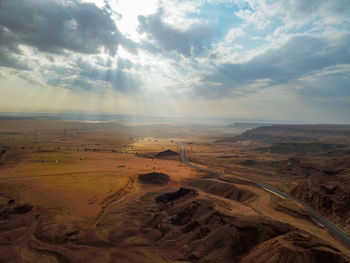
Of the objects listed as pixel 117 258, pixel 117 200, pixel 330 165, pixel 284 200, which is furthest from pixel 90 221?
pixel 330 165

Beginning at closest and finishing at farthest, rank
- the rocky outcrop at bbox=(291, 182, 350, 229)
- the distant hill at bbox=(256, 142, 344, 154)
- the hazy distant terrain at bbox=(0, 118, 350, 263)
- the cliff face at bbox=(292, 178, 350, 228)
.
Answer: the hazy distant terrain at bbox=(0, 118, 350, 263)
the cliff face at bbox=(292, 178, 350, 228)
the rocky outcrop at bbox=(291, 182, 350, 229)
the distant hill at bbox=(256, 142, 344, 154)

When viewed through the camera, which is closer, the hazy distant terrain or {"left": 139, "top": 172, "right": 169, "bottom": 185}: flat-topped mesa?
the hazy distant terrain

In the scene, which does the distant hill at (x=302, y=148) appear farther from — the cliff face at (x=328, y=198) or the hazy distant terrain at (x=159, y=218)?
the cliff face at (x=328, y=198)

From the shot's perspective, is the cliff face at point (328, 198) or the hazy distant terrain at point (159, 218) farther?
the cliff face at point (328, 198)

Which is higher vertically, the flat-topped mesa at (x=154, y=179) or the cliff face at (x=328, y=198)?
the cliff face at (x=328, y=198)

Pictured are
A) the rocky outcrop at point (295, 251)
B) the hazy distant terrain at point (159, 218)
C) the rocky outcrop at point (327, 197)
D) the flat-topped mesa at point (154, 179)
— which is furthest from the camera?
the flat-topped mesa at point (154, 179)

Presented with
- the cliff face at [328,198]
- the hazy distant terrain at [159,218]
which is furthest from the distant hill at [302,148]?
the cliff face at [328,198]

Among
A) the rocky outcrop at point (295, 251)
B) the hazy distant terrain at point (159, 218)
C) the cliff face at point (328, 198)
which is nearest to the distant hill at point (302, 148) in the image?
the hazy distant terrain at point (159, 218)

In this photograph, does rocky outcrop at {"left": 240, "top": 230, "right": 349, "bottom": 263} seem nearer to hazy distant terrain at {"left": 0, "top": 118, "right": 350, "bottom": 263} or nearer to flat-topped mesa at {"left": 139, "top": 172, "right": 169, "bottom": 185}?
hazy distant terrain at {"left": 0, "top": 118, "right": 350, "bottom": 263}

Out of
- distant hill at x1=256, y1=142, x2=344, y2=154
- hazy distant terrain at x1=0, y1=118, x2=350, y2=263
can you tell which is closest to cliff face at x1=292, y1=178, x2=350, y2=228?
hazy distant terrain at x1=0, y1=118, x2=350, y2=263

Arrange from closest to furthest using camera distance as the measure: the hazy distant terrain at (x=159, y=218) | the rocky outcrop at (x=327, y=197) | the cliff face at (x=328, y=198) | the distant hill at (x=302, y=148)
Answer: the hazy distant terrain at (x=159, y=218) → the cliff face at (x=328, y=198) → the rocky outcrop at (x=327, y=197) → the distant hill at (x=302, y=148)

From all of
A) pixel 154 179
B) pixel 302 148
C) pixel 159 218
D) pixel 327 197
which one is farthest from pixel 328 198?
pixel 302 148
